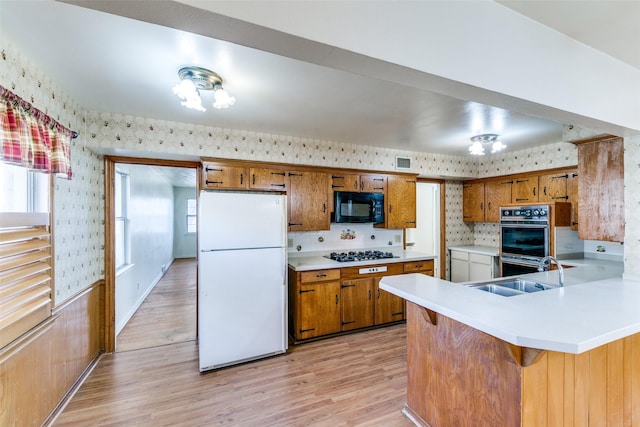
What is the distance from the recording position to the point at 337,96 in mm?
2305

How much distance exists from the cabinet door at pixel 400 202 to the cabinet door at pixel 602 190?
1893mm

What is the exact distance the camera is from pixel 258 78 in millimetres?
2006

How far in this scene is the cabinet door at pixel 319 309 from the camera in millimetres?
3217

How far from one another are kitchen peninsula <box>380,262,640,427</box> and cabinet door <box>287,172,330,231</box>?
5.59ft

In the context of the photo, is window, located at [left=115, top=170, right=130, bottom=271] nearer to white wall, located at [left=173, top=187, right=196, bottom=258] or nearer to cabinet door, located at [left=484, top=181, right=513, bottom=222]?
white wall, located at [left=173, top=187, right=196, bottom=258]

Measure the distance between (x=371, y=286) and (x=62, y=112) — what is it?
3.46 m

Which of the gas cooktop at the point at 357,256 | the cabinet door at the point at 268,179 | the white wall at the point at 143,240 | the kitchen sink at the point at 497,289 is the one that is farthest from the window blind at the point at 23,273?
the kitchen sink at the point at 497,289

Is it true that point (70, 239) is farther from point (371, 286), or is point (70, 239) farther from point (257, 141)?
point (371, 286)

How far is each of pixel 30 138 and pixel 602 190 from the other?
442 centimetres

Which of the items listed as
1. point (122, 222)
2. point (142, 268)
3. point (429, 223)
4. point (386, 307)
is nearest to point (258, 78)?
point (386, 307)

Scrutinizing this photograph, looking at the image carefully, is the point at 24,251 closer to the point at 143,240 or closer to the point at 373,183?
the point at 373,183

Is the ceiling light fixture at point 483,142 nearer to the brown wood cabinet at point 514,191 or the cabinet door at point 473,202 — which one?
the brown wood cabinet at point 514,191

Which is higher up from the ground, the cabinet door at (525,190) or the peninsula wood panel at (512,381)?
the cabinet door at (525,190)

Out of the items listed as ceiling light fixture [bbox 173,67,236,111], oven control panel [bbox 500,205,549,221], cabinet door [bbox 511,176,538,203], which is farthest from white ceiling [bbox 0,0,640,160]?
oven control panel [bbox 500,205,549,221]
